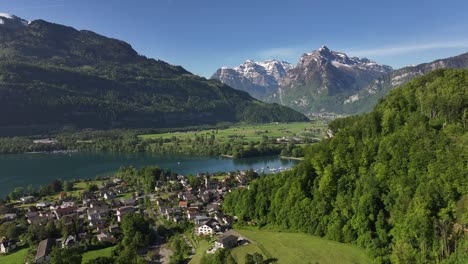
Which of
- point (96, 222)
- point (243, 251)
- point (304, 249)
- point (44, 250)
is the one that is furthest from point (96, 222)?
point (304, 249)

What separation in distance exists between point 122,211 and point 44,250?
13362 millimetres

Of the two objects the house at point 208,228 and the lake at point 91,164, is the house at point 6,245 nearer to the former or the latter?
the house at point 208,228

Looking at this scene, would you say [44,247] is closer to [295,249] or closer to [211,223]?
[211,223]

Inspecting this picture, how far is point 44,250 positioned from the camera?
1501 inches

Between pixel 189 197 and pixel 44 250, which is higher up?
pixel 189 197

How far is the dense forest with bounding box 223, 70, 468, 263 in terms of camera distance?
3125 cm

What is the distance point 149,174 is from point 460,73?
52.3 metres

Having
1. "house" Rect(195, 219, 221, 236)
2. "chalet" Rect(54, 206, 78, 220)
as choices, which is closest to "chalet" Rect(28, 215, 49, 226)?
"chalet" Rect(54, 206, 78, 220)

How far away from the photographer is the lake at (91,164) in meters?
83.5

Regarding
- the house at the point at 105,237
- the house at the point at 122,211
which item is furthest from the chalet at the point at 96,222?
the house at the point at 105,237

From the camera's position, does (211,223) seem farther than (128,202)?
No

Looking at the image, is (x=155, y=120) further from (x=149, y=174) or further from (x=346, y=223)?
(x=346, y=223)

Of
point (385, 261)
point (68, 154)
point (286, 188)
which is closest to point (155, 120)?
point (68, 154)

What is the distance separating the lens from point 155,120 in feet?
654
